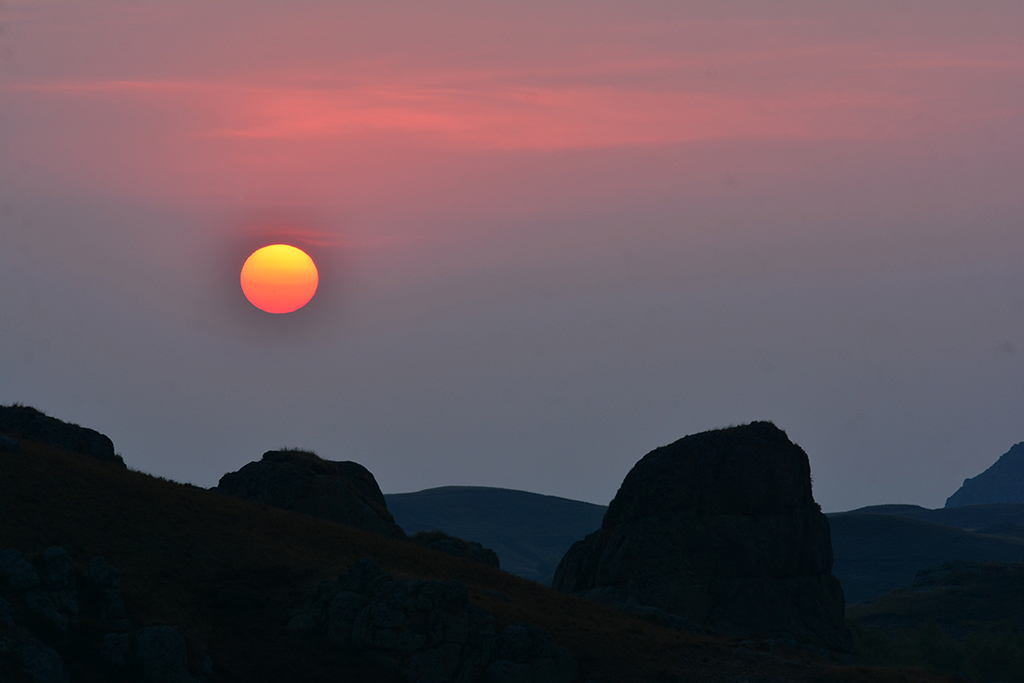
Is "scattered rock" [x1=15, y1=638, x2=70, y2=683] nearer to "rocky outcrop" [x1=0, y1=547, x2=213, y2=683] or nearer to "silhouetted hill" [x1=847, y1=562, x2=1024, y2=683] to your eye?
"rocky outcrop" [x1=0, y1=547, x2=213, y2=683]

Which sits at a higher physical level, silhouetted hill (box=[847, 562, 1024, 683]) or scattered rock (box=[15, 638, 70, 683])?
silhouetted hill (box=[847, 562, 1024, 683])

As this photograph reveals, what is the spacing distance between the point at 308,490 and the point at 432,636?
3053 cm

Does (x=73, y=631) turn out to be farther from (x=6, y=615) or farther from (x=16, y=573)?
(x=16, y=573)

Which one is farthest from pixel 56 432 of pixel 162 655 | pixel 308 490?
pixel 162 655

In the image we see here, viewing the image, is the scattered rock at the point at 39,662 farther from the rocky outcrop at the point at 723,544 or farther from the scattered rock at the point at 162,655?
the rocky outcrop at the point at 723,544

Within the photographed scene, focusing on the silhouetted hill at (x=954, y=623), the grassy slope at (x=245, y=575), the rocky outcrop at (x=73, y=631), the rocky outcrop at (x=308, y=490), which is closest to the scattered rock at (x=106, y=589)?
the rocky outcrop at (x=73, y=631)

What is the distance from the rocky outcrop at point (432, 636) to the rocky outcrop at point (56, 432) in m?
27.3

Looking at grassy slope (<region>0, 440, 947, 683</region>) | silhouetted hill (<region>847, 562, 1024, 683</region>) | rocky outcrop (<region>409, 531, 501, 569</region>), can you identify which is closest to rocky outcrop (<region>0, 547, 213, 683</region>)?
grassy slope (<region>0, 440, 947, 683</region>)

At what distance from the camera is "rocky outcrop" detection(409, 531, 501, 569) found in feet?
259

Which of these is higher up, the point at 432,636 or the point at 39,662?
the point at 432,636

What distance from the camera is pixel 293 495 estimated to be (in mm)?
78500

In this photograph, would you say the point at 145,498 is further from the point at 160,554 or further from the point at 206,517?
the point at 160,554

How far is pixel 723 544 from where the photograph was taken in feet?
251

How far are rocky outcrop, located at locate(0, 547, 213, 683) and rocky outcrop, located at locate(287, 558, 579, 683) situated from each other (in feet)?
23.1
